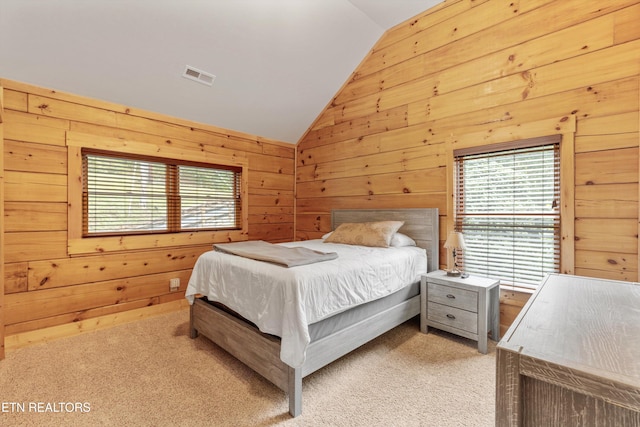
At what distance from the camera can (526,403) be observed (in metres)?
0.77

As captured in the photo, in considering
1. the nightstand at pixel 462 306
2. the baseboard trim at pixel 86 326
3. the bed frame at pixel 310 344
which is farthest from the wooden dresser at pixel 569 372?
the baseboard trim at pixel 86 326

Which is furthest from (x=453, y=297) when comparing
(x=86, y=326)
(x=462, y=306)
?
(x=86, y=326)

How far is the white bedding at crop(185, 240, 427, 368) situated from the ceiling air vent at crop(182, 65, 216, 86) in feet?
5.90

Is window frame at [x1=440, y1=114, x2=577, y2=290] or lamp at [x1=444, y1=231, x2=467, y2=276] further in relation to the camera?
lamp at [x1=444, y1=231, x2=467, y2=276]

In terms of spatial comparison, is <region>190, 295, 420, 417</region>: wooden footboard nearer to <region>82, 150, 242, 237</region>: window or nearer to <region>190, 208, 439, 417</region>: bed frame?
<region>190, 208, 439, 417</region>: bed frame

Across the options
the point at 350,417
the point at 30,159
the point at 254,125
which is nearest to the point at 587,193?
the point at 350,417

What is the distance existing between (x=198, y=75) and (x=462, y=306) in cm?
322

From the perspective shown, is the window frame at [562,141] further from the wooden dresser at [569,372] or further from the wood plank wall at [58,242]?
the wood plank wall at [58,242]

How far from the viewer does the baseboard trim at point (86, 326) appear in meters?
2.41

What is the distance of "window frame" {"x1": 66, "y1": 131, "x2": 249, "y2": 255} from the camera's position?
8.63ft

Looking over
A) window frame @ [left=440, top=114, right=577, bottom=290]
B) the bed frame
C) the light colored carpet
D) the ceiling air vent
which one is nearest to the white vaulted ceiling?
the ceiling air vent

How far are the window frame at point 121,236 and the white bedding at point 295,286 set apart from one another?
1.03 metres

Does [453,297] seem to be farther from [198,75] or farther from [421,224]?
[198,75]

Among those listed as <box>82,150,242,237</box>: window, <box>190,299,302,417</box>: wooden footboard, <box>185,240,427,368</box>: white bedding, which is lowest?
<box>190,299,302,417</box>: wooden footboard
